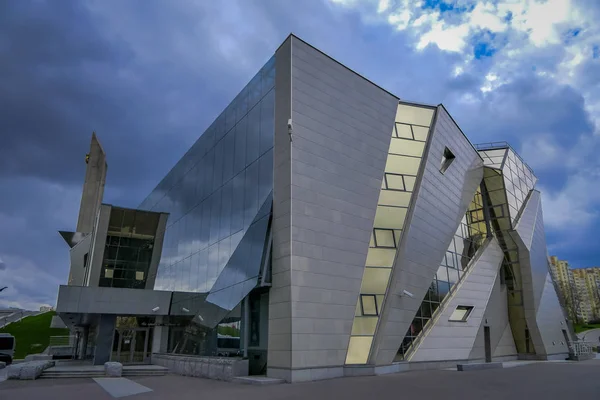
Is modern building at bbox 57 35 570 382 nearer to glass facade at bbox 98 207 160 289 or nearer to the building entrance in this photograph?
the building entrance

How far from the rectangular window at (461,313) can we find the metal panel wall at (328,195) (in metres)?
8.56

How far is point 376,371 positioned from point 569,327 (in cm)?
2683

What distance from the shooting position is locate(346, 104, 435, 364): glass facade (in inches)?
648

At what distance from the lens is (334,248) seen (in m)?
16.2

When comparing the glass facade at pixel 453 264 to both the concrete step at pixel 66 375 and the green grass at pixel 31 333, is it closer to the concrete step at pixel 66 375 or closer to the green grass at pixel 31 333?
the concrete step at pixel 66 375

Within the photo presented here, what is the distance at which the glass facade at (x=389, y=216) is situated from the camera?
16469 mm

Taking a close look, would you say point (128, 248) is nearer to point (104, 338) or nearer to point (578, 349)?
point (104, 338)

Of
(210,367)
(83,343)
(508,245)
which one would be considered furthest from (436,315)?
(83,343)

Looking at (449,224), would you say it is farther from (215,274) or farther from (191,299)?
(191,299)

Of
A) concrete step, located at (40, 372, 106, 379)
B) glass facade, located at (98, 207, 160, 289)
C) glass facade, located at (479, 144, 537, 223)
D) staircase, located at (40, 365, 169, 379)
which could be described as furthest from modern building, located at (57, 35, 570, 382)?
concrete step, located at (40, 372, 106, 379)

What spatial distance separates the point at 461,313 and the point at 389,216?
8439 millimetres

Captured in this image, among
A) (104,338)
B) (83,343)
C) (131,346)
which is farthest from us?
(83,343)

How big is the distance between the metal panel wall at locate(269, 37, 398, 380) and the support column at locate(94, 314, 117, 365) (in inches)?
594

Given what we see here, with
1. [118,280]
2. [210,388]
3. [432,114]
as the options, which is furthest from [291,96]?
[118,280]
